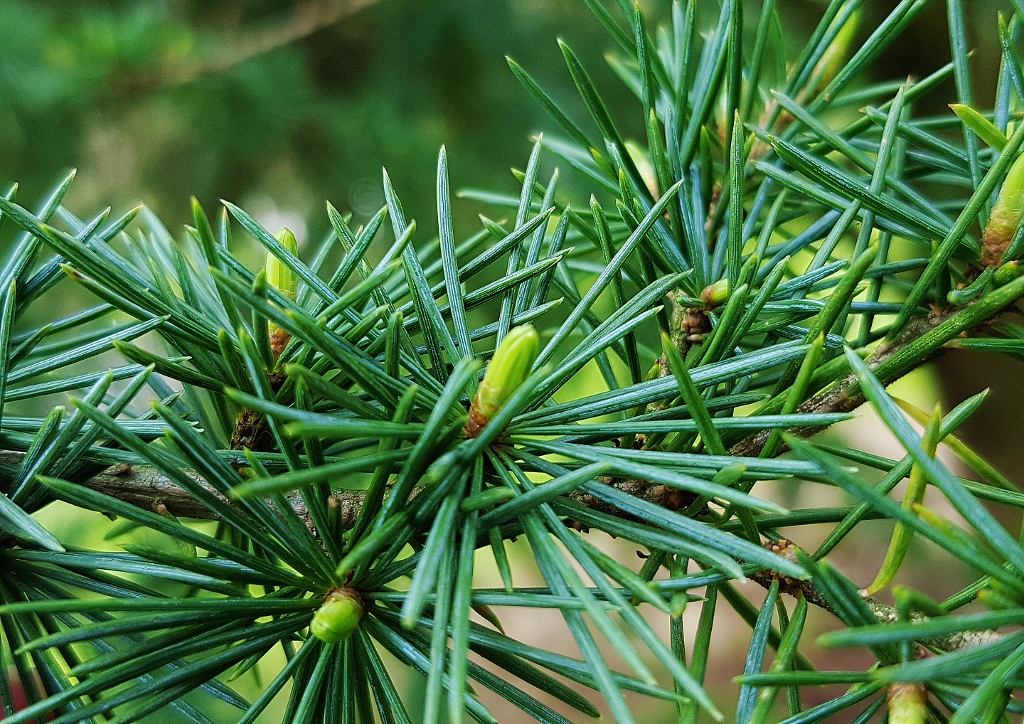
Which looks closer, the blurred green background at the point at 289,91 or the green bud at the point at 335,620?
the green bud at the point at 335,620

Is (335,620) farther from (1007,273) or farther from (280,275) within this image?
(1007,273)

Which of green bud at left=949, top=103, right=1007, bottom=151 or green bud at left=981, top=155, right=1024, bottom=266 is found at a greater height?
green bud at left=949, top=103, right=1007, bottom=151

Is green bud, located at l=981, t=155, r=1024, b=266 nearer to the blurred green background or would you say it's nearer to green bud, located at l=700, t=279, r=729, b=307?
green bud, located at l=700, t=279, r=729, b=307

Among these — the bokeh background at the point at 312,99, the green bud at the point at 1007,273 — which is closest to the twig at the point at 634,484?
the green bud at the point at 1007,273

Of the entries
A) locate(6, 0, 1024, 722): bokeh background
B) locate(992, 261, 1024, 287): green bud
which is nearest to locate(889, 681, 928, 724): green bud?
locate(992, 261, 1024, 287): green bud

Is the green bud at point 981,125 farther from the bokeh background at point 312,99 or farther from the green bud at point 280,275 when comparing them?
the bokeh background at point 312,99

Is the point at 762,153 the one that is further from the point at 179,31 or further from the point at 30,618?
the point at 179,31

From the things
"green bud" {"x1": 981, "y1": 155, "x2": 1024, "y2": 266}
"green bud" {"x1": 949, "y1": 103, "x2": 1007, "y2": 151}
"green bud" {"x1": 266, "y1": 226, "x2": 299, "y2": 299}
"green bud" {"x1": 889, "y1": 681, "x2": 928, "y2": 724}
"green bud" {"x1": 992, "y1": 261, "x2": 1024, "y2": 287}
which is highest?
"green bud" {"x1": 949, "y1": 103, "x2": 1007, "y2": 151}
